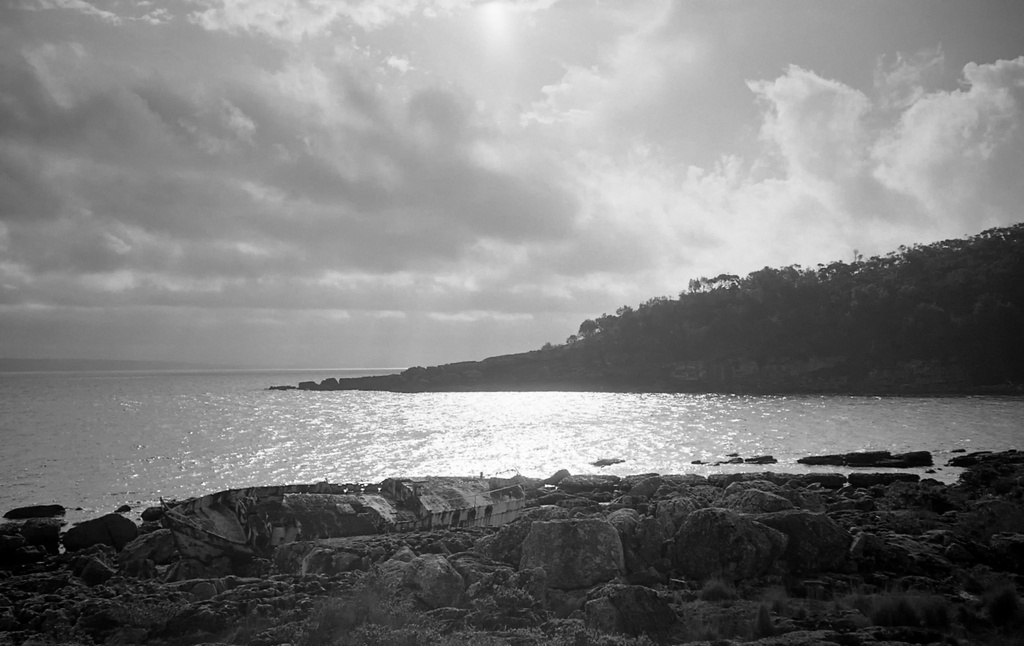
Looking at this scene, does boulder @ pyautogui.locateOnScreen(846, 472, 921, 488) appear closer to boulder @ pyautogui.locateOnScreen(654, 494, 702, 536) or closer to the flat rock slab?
the flat rock slab

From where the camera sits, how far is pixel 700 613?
38.8 feet

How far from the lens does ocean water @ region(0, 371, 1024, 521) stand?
40.7 metres

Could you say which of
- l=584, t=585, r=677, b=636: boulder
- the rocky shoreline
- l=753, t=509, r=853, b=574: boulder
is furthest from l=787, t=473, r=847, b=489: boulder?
l=584, t=585, r=677, b=636: boulder

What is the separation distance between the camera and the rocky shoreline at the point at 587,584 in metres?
10.9

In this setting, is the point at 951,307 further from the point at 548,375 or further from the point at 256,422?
the point at 256,422

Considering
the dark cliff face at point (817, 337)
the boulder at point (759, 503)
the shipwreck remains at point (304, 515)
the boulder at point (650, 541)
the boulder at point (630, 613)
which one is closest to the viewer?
the boulder at point (630, 613)

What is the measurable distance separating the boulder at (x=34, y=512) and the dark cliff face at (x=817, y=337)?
114013 mm

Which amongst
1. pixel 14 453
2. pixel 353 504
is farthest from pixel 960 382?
pixel 14 453

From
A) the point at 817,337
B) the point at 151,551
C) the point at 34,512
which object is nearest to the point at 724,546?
the point at 151,551

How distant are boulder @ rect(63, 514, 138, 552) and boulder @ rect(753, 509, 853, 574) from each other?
70.8 ft

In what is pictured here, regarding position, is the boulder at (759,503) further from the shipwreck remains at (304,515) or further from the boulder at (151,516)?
the boulder at (151,516)

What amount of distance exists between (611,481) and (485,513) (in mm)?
10360

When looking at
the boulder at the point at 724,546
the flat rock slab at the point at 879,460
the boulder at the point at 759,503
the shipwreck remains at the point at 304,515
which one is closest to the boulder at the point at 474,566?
the boulder at the point at 724,546

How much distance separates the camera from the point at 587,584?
13.7m
